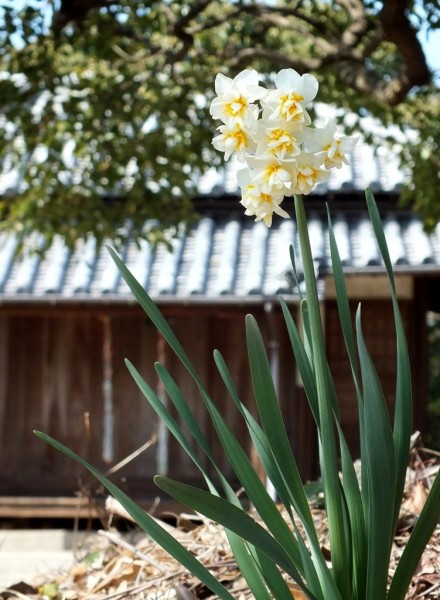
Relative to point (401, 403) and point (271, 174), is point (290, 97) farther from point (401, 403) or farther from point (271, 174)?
point (401, 403)

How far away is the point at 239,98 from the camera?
1.72m

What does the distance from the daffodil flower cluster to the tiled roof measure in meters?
5.52

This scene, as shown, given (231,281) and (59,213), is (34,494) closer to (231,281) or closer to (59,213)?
(231,281)

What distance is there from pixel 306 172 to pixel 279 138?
70 millimetres

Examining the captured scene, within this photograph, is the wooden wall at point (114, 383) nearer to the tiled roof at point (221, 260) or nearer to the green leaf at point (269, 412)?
the tiled roof at point (221, 260)

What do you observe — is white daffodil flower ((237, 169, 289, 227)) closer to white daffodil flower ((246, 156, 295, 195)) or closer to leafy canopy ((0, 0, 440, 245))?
white daffodil flower ((246, 156, 295, 195))

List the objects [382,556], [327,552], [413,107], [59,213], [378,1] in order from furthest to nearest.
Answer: [413,107] < [59,213] < [378,1] < [327,552] < [382,556]

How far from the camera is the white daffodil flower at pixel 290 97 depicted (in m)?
1.69

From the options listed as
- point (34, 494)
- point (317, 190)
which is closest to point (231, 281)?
point (317, 190)

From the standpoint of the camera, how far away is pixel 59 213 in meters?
6.43

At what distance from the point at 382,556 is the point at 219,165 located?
17.4 ft

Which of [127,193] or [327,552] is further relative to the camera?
[127,193]

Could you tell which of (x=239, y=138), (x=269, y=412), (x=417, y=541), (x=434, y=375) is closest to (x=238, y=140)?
(x=239, y=138)

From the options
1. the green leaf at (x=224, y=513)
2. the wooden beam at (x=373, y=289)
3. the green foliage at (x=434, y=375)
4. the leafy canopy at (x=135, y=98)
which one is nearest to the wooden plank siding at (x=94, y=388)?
the wooden beam at (x=373, y=289)
